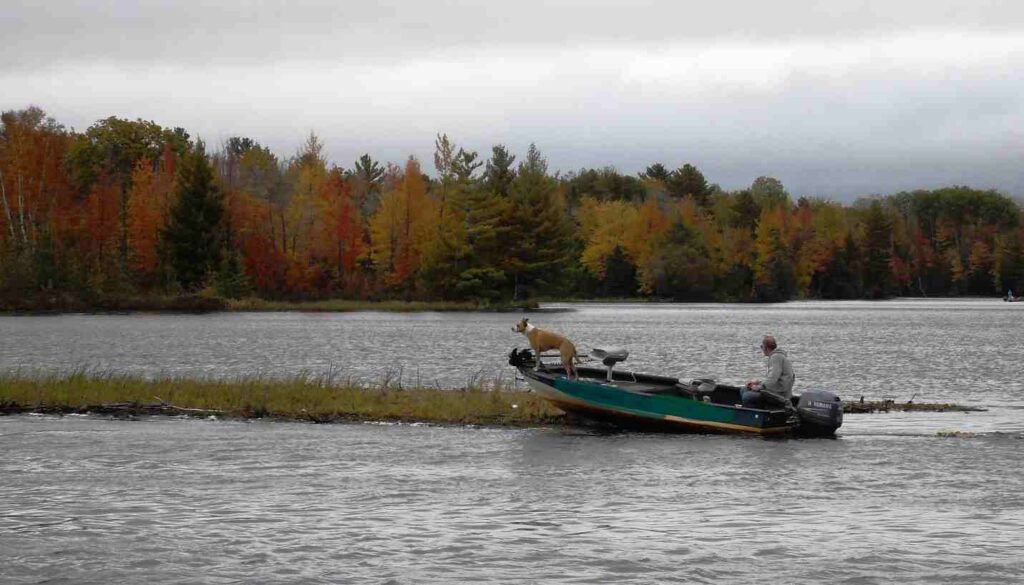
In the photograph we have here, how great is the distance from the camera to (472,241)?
416ft

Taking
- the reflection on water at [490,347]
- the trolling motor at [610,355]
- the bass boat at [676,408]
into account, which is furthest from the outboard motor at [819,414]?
the reflection on water at [490,347]

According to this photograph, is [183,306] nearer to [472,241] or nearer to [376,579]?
[472,241]

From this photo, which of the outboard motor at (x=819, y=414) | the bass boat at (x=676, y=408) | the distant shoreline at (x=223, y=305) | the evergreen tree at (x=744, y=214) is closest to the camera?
the outboard motor at (x=819, y=414)

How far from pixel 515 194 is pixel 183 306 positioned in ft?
121

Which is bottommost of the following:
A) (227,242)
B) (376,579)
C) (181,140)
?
(376,579)

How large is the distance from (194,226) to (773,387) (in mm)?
91027

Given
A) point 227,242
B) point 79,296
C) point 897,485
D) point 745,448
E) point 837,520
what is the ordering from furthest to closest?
1. point 227,242
2. point 79,296
3. point 745,448
4. point 897,485
5. point 837,520

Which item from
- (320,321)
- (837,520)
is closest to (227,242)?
(320,321)

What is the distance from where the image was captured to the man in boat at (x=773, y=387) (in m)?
31.7

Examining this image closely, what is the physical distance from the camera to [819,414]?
31.3 metres

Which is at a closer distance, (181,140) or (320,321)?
(320,321)

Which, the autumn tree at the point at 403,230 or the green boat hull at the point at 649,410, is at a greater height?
the autumn tree at the point at 403,230

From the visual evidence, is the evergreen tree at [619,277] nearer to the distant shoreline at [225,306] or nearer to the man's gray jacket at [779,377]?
the distant shoreline at [225,306]

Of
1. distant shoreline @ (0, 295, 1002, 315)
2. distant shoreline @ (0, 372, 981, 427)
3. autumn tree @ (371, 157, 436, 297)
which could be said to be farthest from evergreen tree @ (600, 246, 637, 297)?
distant shoreline @ (0, 372, 981, 427)
